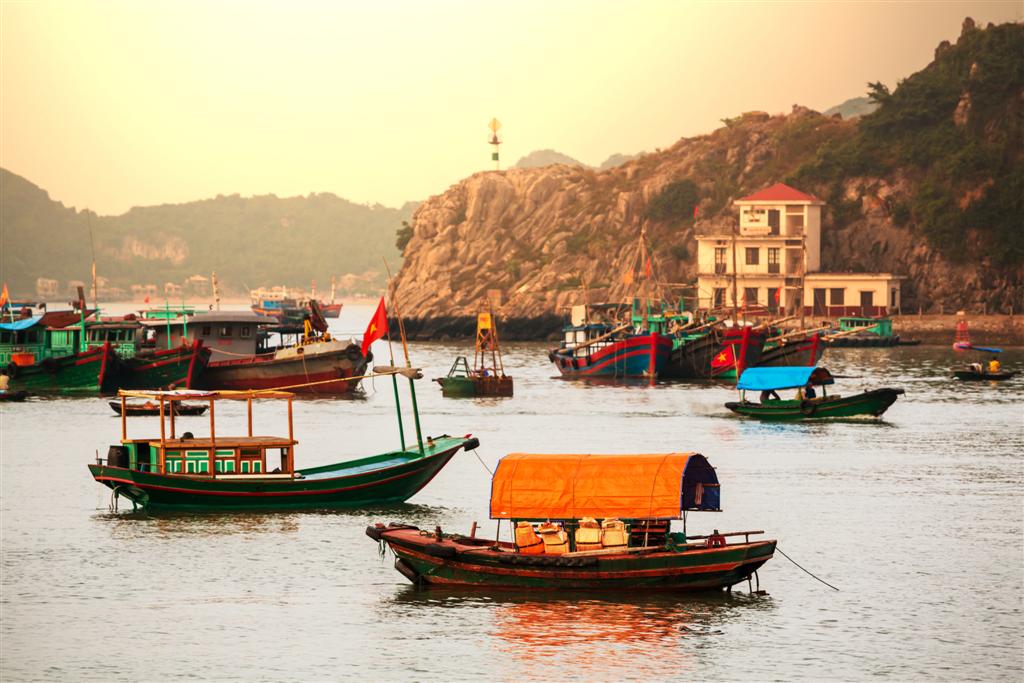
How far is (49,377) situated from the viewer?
297ft

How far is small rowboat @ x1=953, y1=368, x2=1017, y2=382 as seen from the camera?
3816 inches

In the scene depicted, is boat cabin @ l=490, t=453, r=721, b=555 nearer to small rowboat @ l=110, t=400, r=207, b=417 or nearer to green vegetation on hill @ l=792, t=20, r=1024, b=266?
small rowboat @ l=110, t=400, r=207, b=417

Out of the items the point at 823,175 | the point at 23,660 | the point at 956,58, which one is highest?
the point at 956,58

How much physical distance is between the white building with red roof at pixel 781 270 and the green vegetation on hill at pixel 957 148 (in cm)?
895

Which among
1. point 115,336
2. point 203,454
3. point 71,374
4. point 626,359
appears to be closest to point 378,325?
point 203,454

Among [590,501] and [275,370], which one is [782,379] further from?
[590,501]

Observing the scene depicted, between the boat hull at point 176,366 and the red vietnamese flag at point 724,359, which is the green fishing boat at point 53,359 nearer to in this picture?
Answer: the boat hull at point 176,366

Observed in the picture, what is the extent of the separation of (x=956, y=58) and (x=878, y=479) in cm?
12429

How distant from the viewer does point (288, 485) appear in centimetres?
4316

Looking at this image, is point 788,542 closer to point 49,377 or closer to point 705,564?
point 705,564

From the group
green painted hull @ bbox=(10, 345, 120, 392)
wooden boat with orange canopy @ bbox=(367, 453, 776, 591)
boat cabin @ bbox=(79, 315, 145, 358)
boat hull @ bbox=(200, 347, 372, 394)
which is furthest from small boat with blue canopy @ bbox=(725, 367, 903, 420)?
boat cabin @ bbox=(79, 315, 145, 358)

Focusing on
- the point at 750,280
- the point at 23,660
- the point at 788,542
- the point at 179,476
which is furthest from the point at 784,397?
the point at 750,280

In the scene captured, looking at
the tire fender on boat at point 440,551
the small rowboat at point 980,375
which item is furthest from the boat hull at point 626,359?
the tire fender on boat at point 440,551

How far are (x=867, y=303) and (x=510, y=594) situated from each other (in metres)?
123
